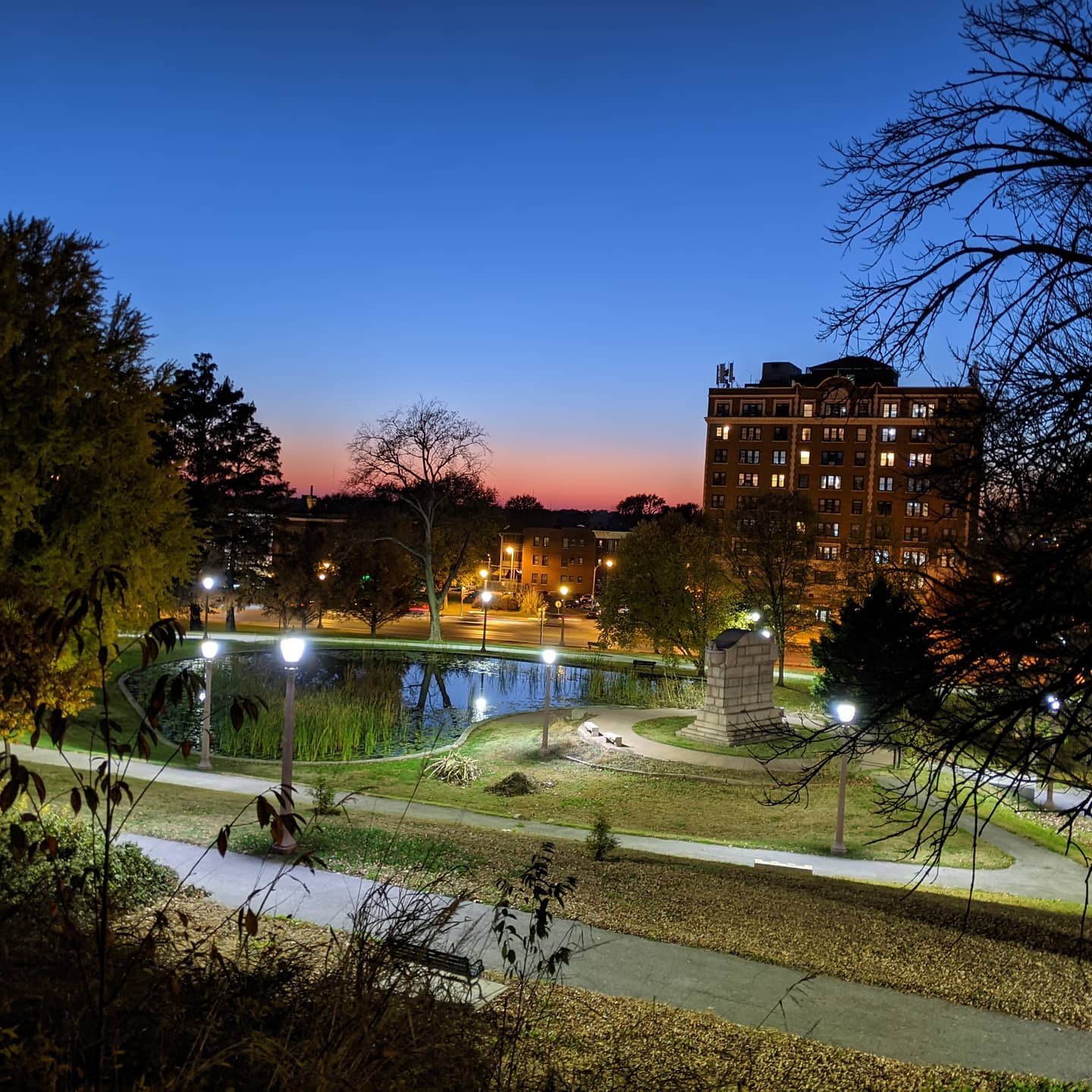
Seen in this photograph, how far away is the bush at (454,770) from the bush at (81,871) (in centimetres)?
985

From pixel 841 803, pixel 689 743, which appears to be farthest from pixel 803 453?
pixel 841 803

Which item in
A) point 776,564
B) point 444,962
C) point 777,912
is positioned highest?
point 776,564

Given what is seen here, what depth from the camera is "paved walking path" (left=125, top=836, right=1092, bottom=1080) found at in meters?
7.29

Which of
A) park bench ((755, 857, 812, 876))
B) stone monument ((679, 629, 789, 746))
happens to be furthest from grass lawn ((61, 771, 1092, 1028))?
stone monument ((679, 629, 789, 746))

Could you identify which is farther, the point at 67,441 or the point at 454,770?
the point at 454,770

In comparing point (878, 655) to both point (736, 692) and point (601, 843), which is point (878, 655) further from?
point (736, 692)

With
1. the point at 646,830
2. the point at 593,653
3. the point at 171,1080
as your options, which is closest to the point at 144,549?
the point at 646,830

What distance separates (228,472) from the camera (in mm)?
52062

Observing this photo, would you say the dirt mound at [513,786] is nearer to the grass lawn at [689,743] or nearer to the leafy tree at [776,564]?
the grass lawn at [689,743]

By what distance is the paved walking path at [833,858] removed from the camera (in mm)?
14438

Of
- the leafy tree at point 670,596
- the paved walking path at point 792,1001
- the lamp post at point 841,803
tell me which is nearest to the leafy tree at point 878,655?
the lamp post at point 841,803

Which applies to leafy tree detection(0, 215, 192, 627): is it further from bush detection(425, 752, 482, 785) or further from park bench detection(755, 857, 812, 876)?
park bench detection(755, 857, 812, 876)

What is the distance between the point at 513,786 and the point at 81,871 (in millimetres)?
11472

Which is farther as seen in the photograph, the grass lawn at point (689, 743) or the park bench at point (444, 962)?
the grass lawn at point (689, 743)
